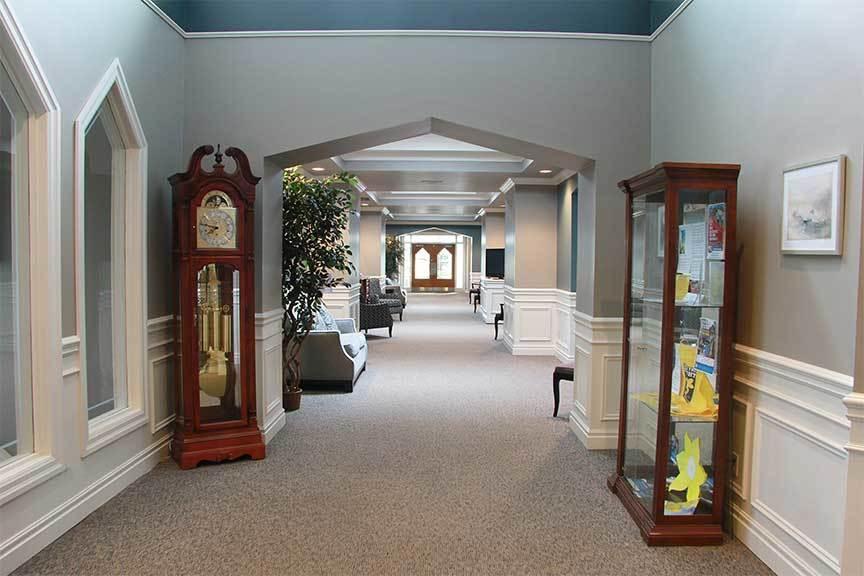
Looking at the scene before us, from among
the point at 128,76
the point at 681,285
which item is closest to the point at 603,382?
the point at 681,285

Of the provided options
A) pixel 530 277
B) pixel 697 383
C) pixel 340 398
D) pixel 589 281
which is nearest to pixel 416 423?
pixel 340 398

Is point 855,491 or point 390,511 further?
point 390,511

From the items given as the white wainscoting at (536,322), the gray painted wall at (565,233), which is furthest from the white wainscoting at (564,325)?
the gray painted wall at (565,233)

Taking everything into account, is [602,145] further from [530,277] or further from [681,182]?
[530,277]

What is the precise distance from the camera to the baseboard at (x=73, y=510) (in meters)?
2.57

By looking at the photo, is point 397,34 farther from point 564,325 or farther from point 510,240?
point 510,240

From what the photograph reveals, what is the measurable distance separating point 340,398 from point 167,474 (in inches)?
87.1

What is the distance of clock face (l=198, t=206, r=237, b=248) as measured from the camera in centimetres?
375

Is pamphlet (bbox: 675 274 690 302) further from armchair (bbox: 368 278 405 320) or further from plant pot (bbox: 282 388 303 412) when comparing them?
armchair (bbox: 368 278 405 320)

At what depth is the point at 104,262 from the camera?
344 centimetres

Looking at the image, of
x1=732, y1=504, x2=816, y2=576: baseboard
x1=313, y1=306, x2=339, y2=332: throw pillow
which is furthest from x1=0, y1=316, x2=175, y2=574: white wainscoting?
x1=732, y1=504, x2=816, y2=576: baseboard

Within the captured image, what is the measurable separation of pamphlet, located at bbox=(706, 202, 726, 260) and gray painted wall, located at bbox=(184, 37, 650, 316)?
1415 mm

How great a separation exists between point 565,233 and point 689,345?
17.9 ft

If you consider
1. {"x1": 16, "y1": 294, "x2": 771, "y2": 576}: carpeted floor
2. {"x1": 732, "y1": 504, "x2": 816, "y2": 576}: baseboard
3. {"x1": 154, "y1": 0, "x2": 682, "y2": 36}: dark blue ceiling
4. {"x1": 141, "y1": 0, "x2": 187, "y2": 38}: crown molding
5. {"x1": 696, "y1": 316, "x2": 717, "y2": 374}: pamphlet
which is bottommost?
{"x1": 16, "y1": 294, "x2": 771, "y2": 576}: carpeted floor
